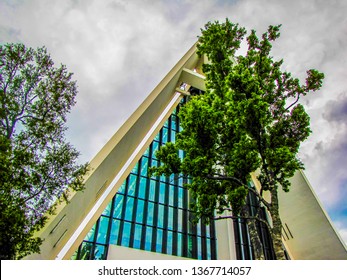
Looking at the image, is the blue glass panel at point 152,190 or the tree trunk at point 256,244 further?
the blue glass panel at point 152,190

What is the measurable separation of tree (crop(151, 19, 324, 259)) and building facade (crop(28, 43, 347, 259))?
429 centimetres

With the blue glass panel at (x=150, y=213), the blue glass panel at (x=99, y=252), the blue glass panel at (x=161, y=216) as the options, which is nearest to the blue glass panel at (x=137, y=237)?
the blue glass panel at (x=150, y=213)

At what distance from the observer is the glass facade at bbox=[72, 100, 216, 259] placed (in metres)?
14.4

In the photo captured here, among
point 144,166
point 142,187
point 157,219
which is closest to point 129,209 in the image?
point 142,187

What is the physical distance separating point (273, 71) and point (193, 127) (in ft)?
13.1

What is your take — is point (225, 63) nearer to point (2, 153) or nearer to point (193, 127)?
point (193, 127)

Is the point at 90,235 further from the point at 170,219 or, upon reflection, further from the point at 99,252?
the point at 170,219

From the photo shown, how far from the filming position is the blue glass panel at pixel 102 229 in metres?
14.1

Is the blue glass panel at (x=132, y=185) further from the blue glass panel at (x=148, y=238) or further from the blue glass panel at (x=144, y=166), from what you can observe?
the blue glass panel at (x=148, y=238)

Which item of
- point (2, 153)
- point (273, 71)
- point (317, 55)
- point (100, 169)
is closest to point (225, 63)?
point (273, 71)

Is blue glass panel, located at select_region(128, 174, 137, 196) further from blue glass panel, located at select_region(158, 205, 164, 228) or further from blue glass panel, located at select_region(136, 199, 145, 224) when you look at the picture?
blue glass panel, located at select_region(158, 205, 164, 228)

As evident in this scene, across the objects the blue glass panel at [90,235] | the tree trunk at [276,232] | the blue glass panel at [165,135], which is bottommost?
the tree trunk at [276,232]

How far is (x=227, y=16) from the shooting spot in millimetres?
10125

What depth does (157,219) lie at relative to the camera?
16.3 meters
